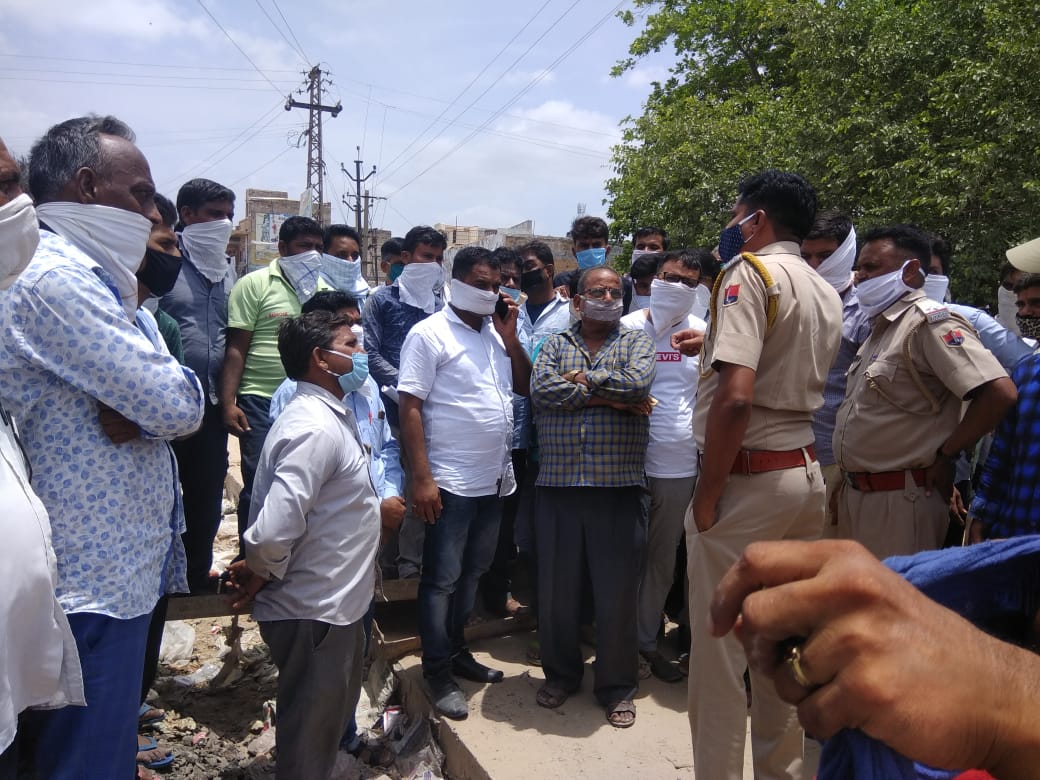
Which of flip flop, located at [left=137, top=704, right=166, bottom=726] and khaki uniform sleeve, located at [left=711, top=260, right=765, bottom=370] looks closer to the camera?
khaki uniform sleeve, located at [left=711, top=260, right=765, bottom=370]

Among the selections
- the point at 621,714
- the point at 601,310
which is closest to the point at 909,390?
the point at 601,310

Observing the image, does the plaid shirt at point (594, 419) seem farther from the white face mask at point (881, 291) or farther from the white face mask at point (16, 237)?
the white face mask at point (16, 237)

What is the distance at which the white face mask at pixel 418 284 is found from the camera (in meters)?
4.73

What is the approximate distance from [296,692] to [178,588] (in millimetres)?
589

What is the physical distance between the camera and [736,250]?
9.97ft

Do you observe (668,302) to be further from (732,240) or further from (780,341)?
(780,341)

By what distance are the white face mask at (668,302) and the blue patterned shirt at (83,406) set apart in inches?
102

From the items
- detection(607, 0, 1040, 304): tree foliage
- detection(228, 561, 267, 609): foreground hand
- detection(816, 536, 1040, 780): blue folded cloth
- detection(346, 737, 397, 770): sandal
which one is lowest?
detection(346, 737, 397, 770): sandal

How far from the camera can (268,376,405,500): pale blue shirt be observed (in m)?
3.19

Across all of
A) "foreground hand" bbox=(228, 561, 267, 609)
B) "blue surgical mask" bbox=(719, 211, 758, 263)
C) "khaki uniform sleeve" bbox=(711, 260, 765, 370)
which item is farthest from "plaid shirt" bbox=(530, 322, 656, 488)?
"foreground hand" bbox=(228, 561, 267, 609)

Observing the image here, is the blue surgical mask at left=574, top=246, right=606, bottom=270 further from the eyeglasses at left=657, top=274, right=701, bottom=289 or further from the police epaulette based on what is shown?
the police epaulette

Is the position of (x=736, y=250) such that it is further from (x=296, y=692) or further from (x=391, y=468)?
(x=296, y=692)

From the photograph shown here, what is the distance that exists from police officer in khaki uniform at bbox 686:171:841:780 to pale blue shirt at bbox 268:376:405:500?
139 cm

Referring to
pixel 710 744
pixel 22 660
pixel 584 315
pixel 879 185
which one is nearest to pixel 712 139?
pixel 879 185
